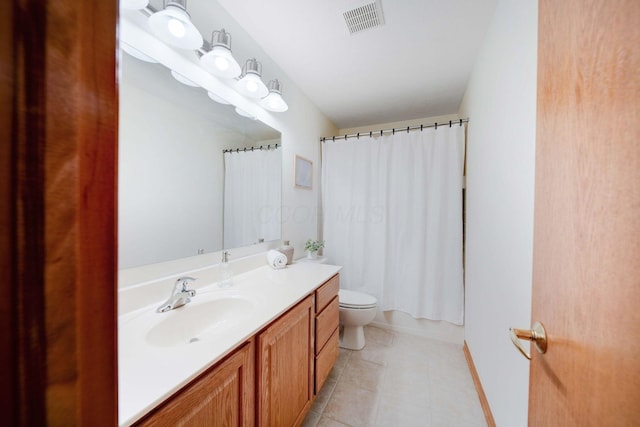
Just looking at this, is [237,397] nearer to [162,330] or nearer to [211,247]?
[162,330]

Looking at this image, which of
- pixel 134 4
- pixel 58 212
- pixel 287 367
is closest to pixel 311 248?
pixel 287 367

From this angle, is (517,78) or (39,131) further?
(517,78)

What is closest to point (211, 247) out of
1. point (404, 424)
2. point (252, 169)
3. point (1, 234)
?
point (252, 169)

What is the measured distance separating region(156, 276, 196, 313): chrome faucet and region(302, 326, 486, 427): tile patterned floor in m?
1.04

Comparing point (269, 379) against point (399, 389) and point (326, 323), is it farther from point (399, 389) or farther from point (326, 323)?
point (399, 389)

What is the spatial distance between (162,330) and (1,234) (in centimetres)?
85

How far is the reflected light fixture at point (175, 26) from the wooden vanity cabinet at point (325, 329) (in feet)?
4.56

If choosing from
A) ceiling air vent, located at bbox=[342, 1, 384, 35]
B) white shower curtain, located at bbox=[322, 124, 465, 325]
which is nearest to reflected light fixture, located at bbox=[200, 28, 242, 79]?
ceiling air vent, located at bbox=[342, 1, 384, 35]

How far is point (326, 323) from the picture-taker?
4.75 feet

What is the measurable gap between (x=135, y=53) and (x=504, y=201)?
1774 millimetres

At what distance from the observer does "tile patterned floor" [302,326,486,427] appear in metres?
1.34

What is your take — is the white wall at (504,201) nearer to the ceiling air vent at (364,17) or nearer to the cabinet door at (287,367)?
the ceiling air vent at (364,17)

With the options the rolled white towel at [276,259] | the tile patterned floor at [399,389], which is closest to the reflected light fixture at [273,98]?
the rolled white towel at [276,259]

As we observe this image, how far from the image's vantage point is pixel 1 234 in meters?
0.21
